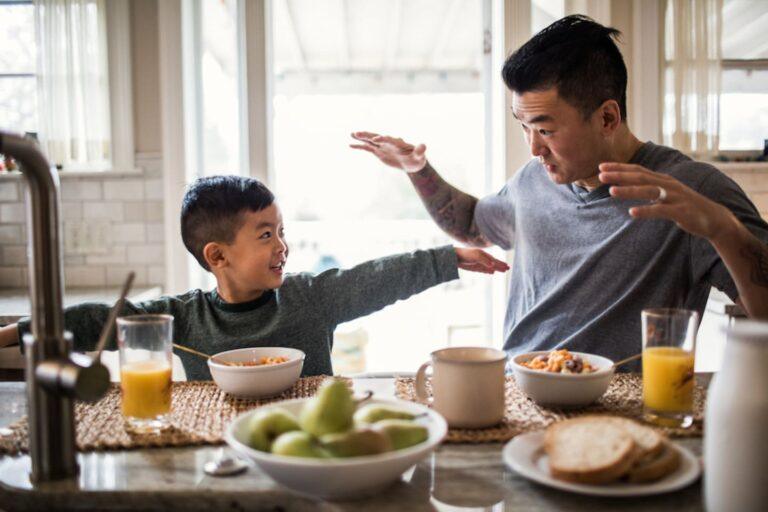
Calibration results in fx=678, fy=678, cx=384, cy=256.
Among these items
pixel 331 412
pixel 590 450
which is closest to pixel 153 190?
pixel 331 412

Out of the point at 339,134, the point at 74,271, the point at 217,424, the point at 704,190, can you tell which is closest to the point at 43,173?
the point at 217,424

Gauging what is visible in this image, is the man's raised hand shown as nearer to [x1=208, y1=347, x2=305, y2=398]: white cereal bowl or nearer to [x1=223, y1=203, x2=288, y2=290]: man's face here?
[x1=223, y1=203, x2=288, y2=290]: man's face

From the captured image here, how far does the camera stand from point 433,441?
82 centimetres

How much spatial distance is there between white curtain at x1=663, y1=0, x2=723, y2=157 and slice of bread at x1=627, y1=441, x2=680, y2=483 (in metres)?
2.47

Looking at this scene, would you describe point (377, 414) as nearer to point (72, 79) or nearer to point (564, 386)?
point (564, 386)

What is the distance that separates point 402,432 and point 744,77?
Answer: 2991 mm

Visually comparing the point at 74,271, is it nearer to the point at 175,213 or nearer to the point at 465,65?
the point at 175,213

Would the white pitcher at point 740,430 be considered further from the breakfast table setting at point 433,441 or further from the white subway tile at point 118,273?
the white subway tile at point 118,273

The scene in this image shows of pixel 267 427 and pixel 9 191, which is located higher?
pixel 9 191

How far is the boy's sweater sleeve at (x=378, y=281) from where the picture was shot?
5.28 ft

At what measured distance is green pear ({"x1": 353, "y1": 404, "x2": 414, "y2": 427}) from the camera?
0.89 meters

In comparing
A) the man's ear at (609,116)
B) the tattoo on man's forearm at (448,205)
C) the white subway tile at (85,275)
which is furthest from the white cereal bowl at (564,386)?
the white subway tile at (85,275)

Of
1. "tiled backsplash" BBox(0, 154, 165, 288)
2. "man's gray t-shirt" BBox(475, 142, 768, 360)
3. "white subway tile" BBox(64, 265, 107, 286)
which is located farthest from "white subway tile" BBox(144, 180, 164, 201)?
"man's gray t-shirt" BBox(475, 142, 768, 360)

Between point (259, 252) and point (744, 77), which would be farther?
point (744, 77)
